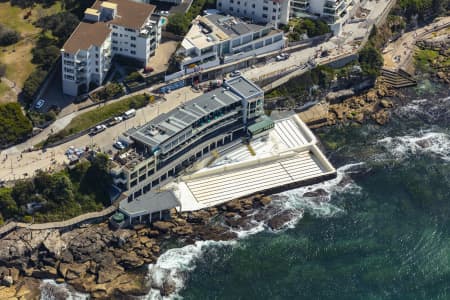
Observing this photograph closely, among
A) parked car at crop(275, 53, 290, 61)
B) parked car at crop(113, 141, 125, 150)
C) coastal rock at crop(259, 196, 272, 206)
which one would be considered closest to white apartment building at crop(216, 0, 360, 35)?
parked car at crop(275, 53, 290, 61)

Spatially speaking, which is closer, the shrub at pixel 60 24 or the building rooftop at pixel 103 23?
the building rooftop at pixel 103 23

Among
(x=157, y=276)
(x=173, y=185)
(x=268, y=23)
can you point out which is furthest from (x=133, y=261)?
(x=268, y=23)

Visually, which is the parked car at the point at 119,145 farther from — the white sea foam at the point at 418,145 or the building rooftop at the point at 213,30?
the white sea foam at the point at 418,145

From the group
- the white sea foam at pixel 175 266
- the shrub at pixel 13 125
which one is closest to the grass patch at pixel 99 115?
the shrub at pixel 13 125

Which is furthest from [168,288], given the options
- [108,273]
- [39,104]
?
[39,104]

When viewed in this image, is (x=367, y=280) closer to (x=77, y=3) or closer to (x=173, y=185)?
(x=173, y=185)

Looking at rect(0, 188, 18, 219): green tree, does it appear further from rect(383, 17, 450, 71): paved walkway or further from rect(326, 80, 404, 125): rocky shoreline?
rect(383, 17, 450, 71): paved walkway
